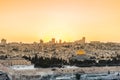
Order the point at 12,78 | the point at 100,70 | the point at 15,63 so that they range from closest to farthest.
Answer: the point at 12,78
the point at 100,70
the point at 15,63

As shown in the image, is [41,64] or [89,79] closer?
[89,79]

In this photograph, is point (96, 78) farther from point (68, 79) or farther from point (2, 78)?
point (2, 78)

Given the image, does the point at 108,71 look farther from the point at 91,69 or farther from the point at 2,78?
the point at 2,78

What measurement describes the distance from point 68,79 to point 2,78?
5637 mm

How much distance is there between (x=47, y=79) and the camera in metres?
40.5

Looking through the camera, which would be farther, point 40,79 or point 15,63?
point 15,63

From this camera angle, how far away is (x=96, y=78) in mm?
41906

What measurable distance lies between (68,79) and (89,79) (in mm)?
1912

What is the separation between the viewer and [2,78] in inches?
1614

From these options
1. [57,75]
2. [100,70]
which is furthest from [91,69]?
[57,75]

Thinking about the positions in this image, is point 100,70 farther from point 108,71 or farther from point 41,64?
point 41,64

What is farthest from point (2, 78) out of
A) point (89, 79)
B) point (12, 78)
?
point (89, 79)

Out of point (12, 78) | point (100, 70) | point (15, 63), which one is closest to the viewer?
point (12, 78)

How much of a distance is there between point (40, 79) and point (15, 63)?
9141mm
